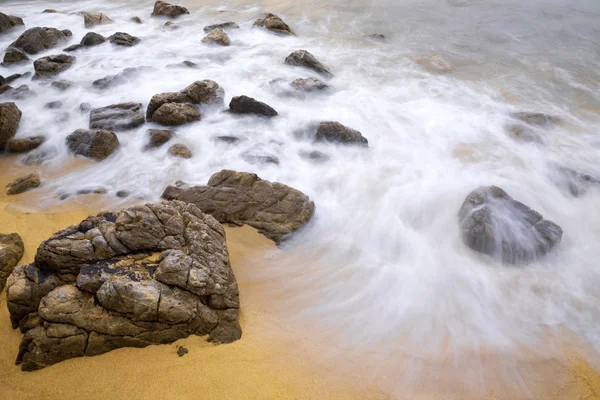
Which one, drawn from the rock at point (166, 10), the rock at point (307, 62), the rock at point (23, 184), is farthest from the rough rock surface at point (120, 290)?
the rock at point (166, 10)

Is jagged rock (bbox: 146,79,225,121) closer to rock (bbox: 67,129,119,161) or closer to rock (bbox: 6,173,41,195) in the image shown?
rock (bbox: 67,129,119,161)

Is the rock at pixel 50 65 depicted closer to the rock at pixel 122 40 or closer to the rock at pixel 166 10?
the rock at pixel 122 40

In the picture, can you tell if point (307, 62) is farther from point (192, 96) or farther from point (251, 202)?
point (251, 202)

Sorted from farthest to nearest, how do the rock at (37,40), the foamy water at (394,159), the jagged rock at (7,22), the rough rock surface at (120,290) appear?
the jagged rock at (7,22)
the rock at (37,40)
the foamy water at (394,159)
the rough rock surface at (120,290)

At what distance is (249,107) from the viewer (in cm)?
725

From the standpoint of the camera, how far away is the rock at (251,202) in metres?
4.84

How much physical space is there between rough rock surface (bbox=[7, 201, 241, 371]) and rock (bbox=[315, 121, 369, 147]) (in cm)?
344

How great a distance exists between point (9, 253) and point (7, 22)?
11473mm

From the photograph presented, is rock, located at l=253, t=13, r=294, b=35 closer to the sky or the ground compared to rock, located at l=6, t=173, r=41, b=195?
closer to the sky

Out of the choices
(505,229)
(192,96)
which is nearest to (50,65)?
(192,96)

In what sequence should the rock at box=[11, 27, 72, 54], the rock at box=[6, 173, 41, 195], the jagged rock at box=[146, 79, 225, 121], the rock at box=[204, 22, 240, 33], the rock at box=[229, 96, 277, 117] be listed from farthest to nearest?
the rock at box=[204, 22, 240, 33] → the rock at box=[11, 27, 72, 54] → the rock at box=[229, 96, 277, 117] → the jagged rock at box=[146, 79, 225, 121] → the rock at box=[6, 173, 41, 195]

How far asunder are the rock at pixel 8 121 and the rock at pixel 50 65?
2.64 meters

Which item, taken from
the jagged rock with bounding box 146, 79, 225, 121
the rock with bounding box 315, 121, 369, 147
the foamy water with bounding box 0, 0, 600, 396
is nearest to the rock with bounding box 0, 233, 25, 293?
the foamy water with bounding box 0, 0, 600, 396

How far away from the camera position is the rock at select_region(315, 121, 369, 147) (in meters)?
6.59
